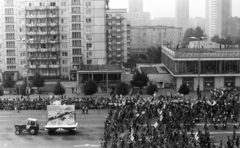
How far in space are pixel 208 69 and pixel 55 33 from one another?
67.6ft

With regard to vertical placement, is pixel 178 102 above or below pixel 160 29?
below

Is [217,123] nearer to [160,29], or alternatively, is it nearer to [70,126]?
[70,126]

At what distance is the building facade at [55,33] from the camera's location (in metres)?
53.1

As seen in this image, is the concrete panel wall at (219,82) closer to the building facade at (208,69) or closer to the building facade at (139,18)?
the building facade at (208,69)

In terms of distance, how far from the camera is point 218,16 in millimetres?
88938

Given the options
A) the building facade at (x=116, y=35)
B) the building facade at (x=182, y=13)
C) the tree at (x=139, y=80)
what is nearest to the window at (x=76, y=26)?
the building facade at (x=116, y=35)

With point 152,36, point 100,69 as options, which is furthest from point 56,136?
point 152,36

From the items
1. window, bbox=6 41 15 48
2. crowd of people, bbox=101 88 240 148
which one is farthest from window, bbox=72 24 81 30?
crowd of people, bbox=101 88 240 148

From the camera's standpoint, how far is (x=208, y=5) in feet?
274

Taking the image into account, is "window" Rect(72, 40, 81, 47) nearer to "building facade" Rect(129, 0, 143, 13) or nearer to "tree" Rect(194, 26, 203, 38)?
"tree" Rect(194, 26, 203, 38)

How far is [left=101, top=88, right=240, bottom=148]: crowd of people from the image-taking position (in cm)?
2091

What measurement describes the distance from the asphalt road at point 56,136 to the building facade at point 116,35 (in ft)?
119

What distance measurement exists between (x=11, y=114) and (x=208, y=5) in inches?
2348

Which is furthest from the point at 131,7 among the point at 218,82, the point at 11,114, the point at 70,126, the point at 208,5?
the point at 70,126
